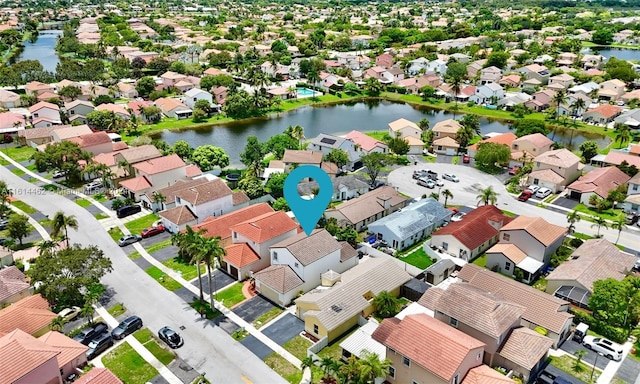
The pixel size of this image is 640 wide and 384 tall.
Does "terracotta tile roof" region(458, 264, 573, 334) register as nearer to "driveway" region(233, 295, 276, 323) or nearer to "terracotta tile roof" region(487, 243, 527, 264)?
"terracotta tile roof" region(487, 243, 527, 264)

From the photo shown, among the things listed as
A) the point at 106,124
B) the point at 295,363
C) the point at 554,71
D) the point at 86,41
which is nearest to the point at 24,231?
the point at 295,363

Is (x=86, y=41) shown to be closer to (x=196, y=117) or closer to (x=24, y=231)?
(x=196, y=117)

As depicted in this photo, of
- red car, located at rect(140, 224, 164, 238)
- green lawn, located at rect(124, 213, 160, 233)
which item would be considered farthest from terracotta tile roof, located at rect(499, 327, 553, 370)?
green lawn, located at rect(124, 213, 160, 233)

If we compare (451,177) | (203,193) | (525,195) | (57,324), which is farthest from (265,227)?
(525,195)

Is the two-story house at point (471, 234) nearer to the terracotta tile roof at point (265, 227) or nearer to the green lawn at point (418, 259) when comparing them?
the green lawn at point (418, 259)

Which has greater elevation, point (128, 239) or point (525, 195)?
point (525, 195)

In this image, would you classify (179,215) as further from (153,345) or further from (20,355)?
(20,355)
